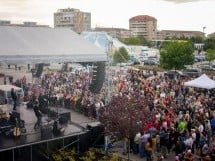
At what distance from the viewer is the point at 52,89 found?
2492 cm

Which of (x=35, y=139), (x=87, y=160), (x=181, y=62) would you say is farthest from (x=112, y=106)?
(x=181, y=62)

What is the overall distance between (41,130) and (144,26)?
179 metres

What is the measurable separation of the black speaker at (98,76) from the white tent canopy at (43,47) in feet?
2.62

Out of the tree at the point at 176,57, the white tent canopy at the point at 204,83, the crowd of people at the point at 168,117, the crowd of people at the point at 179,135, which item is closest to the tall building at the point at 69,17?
the tree at the point at 176,57

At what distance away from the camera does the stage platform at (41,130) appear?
566 inches

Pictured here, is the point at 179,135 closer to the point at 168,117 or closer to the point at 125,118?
the point at 168,117

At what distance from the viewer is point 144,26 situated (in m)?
191

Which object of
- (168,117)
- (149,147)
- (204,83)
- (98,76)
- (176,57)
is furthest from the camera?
(176,57)

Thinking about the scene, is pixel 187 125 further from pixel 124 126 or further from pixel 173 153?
pixel 124 126

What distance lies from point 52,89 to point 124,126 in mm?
11859

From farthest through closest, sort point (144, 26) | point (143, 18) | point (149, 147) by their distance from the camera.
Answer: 1. point (143, 18)
2. point (144, 26)
3. point (149, 147)

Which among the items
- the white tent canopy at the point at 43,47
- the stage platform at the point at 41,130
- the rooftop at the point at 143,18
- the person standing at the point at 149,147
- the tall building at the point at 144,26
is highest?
the rooftop at the point at 143,18

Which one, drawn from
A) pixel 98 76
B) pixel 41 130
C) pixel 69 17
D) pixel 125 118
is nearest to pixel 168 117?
pixel 125 118

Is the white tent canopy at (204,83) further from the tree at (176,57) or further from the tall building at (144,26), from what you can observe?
the tall building at (144,26)
